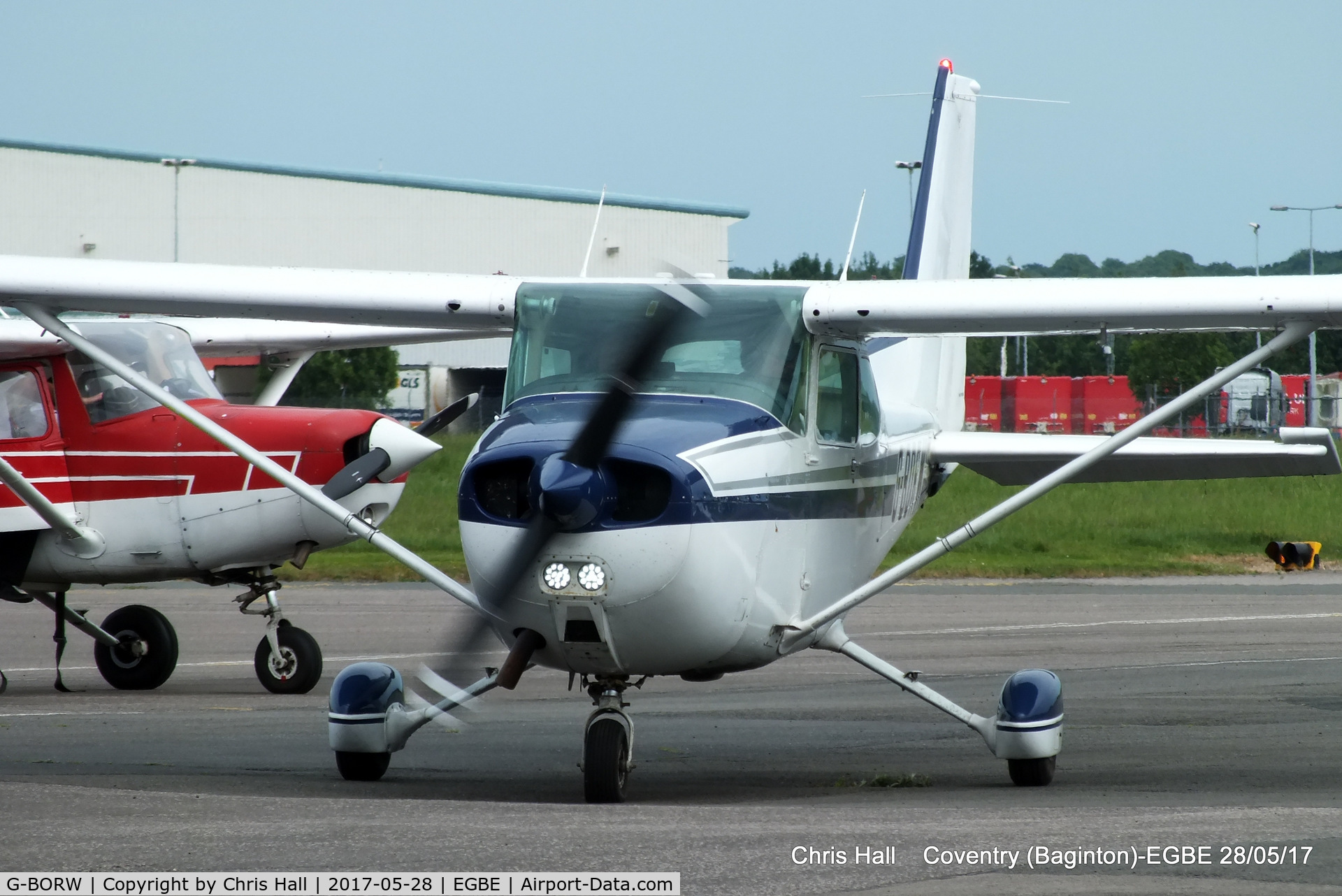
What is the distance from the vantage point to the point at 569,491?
5.57m

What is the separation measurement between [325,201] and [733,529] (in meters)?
44.1

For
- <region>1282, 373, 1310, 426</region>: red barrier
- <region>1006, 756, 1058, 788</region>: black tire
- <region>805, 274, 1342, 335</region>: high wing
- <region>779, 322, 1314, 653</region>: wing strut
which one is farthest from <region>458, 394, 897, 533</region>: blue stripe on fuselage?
<region>1282, 373, 1310, 426</region>: red barrier

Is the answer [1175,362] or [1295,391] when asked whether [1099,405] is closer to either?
[1175,362]

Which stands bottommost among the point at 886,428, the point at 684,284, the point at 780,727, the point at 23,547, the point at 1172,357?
the point at 780,727

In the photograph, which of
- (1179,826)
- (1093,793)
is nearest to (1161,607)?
(1093,793)

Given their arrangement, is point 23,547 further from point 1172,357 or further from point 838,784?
point 1172,357

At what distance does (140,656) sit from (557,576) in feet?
20.4

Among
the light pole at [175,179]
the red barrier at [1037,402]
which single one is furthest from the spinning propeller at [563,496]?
the red barrier at [1037,402]

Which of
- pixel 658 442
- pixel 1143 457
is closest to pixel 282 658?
pixel 658 442

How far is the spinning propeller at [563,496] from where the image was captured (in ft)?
18.4

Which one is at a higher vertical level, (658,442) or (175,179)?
(175,179)

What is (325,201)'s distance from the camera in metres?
48.1

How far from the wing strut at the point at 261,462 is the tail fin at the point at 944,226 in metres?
4.44
